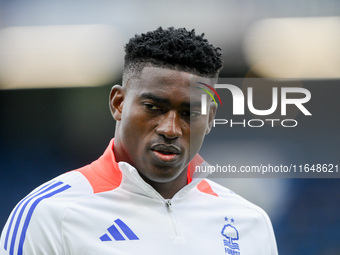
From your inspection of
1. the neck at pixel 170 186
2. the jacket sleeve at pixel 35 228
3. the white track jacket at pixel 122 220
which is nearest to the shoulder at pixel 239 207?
the white track jacket at pixel 122 220

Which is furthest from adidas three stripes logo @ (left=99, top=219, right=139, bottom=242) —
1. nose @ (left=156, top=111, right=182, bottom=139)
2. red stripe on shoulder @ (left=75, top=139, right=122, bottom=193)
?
nose @ (left=156, top=111, right=182, bottom=139)

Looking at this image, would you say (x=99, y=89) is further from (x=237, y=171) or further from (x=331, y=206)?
(x=331, y=206)

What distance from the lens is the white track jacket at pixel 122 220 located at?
1152 millimetres

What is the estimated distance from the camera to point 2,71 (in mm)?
2855

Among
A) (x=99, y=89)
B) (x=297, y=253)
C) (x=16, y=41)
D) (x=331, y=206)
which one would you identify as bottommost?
(x=297, y=253)

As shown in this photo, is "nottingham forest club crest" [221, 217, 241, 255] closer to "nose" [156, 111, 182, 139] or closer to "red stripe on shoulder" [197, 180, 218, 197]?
"red stripe on shoulder" [197, 180, 218, 197]

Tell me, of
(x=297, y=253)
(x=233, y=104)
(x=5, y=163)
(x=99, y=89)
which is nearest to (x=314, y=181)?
(x=297, y=253)

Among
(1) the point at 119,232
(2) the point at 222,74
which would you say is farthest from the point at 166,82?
(2) the point at 222,74

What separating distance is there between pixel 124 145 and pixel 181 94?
0.72ft

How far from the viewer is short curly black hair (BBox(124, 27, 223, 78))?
1.26m

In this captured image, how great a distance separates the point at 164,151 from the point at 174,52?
27 cm

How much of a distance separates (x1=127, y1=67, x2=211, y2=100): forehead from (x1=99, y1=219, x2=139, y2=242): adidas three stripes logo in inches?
14.1

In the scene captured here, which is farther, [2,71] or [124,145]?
[2,71]

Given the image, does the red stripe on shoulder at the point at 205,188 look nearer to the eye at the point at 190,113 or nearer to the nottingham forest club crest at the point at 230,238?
the nottingham forest club crest at the point at 230,238
